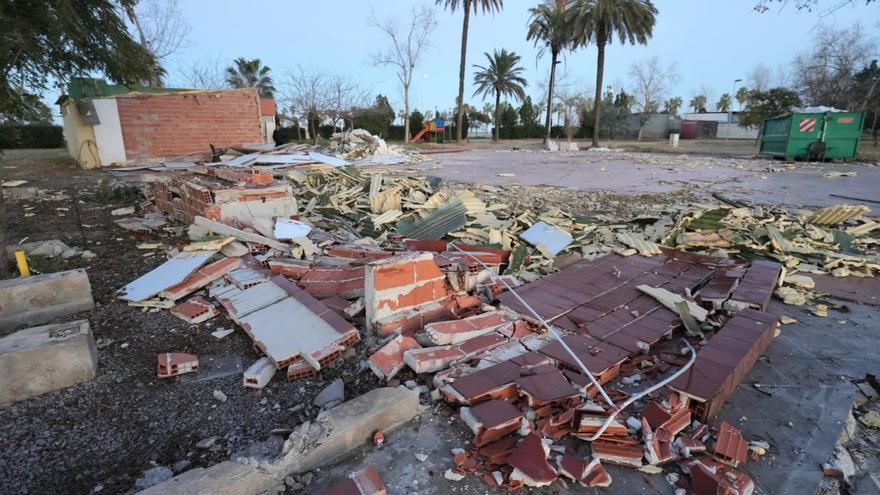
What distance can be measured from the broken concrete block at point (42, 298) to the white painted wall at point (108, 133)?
1391cm

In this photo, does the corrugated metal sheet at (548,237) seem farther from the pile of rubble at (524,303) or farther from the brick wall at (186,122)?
the brick wall at (186,122)

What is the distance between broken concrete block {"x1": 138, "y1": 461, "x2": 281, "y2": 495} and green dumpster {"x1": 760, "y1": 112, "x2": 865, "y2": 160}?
2170 centimetres

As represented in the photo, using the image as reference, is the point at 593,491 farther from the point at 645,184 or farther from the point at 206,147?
the point at 206,147

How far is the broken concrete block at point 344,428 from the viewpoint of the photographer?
1.91m

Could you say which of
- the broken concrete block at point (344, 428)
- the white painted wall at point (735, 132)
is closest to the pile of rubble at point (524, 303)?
the broken concrete block at point (344, 428)

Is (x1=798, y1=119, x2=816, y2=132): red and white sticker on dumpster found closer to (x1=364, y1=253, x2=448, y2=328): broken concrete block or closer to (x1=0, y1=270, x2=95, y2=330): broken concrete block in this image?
(x1=364, y1=253, x2=448, y2=328): broken concrete block

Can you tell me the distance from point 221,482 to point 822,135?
22.1m

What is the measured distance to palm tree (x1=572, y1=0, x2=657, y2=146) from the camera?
2756 cm

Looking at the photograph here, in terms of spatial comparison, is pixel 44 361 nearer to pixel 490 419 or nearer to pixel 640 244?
pixel 490 419

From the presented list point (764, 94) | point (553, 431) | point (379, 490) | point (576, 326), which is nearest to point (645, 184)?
point (576, 326)

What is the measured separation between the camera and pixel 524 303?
127 inches

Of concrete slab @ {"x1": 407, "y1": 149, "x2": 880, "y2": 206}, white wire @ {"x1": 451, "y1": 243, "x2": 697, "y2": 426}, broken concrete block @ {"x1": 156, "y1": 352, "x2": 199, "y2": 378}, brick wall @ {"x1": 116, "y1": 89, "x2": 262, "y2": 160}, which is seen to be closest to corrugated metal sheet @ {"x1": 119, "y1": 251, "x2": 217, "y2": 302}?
broken concrete block @ {"x1": 156, "y1": 352, "x2": 199, "y2": 378}

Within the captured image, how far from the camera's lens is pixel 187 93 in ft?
52.0

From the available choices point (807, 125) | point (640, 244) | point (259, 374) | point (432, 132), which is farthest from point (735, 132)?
point (259, 374)
